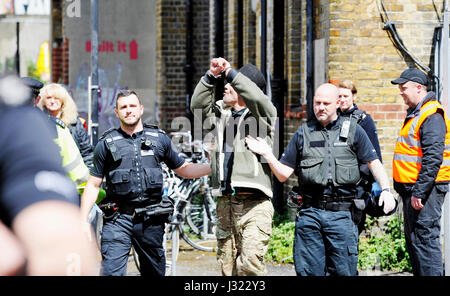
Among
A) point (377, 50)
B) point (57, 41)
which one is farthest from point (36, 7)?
point (377, 50)

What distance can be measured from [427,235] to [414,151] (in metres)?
0.73

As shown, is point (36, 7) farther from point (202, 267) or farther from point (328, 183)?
point (328, 183)

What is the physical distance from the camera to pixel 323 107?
6.20m

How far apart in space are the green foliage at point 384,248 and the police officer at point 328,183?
2.34 meters

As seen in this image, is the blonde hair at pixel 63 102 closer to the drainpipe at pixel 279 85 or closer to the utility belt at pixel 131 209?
the utility belt at pixel 131 209

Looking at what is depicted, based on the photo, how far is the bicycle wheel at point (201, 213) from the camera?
1058 centimetres

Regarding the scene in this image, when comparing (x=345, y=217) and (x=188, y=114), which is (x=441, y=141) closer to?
(x=345, y=217)

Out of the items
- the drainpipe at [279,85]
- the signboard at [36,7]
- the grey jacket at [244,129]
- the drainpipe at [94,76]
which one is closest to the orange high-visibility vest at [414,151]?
the grey jacket at [244,129]

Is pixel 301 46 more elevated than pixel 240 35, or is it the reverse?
pixel 240 35

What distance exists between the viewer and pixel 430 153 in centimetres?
672

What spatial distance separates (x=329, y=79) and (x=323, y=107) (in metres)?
3.08

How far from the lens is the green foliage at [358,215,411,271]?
8508 millimetres

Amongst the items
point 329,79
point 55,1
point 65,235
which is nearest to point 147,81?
point 55,1
